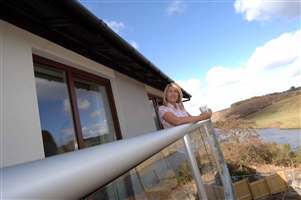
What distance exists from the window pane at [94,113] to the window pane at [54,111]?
36cm

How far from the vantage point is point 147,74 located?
6.85 m

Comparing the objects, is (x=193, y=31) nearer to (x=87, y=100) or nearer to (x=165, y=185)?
(x=87, y=100)

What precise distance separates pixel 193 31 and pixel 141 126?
11076 millimetres

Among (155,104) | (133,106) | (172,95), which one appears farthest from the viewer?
(155,104)

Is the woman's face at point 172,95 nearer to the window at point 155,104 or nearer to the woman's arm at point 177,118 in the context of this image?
the woman's arm at point 177,118

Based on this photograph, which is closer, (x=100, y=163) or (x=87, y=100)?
(x=100, y=163)

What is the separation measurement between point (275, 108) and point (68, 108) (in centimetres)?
1857

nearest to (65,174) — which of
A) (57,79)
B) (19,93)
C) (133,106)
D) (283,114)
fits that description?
(19,93)

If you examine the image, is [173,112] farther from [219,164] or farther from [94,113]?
[94,113]

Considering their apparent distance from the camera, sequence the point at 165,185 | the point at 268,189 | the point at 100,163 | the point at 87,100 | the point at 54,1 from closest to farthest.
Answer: the point at 100,163, the point at 165,185, the point at 54,1, the point at 87,100, the point at 268,189

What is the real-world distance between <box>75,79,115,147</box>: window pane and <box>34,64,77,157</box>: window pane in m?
0.36

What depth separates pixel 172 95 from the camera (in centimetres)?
394

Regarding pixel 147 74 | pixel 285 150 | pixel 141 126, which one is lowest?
pixel 285 150

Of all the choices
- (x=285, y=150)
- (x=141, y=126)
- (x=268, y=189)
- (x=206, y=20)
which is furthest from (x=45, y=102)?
(x=206, y=20)
